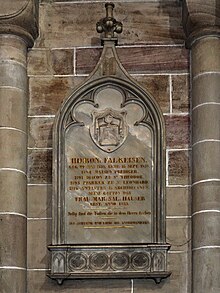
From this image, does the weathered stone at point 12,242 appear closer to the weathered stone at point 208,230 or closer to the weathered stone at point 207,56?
the weathered stone at point 208,230

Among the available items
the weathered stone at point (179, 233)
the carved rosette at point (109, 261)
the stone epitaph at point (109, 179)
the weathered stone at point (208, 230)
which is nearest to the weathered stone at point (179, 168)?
the stone epitaph at point (109, 179)

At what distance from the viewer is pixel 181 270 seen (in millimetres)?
12156

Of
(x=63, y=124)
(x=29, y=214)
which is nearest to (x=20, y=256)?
(x=29, y=214)

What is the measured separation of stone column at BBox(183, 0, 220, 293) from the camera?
11.9m

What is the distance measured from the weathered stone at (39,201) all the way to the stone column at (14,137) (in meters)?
0.14

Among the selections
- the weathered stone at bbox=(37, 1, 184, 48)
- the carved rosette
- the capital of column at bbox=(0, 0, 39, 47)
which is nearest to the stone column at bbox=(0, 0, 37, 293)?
the capital of column at bbox=(0, 0, 39, 47)

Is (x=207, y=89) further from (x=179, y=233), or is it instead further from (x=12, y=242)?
(x=12, y=242)

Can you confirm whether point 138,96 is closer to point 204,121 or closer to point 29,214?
point 204,121

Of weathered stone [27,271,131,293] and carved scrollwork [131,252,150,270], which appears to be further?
weathered stone [27,271,131,293]

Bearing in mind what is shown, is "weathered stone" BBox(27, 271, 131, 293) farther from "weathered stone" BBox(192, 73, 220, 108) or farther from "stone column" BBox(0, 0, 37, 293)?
"weathered stone" BBox(192, 73, 220, 108)

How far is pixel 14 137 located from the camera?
12.2m

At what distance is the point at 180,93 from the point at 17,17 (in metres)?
1.79

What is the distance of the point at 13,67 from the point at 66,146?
937 millimetres

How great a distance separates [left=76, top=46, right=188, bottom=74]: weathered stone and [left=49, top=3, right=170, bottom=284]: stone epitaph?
19 cm
